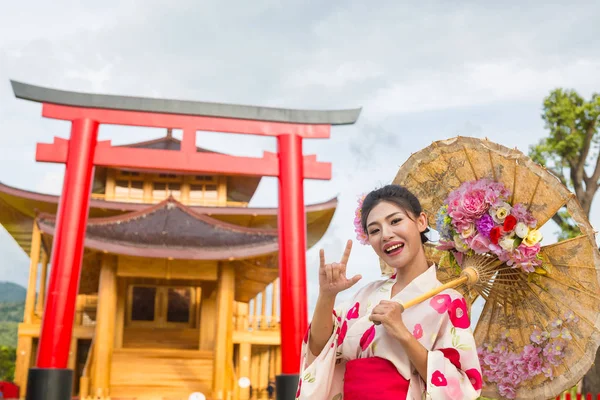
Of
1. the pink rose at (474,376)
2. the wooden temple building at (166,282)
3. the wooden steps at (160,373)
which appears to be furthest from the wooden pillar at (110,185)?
the pink rose at (474,376)

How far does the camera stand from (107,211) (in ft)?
55.8

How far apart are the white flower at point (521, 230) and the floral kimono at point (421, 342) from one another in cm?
64

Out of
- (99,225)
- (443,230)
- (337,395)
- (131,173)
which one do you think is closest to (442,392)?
(337,395)

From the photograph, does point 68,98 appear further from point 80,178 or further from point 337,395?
point 337,395

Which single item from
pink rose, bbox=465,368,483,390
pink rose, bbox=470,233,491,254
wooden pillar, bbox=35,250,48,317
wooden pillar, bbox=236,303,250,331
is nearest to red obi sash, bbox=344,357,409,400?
pink rose, bbox=465,368,483,390

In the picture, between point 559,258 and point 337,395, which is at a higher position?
point 559,258

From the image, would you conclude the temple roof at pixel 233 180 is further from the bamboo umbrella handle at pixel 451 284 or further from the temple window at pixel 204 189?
the bamboo umbrella handle at pixel 451 284

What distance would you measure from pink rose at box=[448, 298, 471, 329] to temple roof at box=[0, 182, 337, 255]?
13.4 m

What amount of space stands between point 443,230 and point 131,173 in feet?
52.8

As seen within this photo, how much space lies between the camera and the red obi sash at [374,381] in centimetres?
237

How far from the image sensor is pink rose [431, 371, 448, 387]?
2.29m

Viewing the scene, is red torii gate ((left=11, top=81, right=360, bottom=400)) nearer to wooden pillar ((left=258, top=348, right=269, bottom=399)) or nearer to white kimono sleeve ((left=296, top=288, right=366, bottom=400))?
white kimono sleeve ((left=296, top=288, right=366, bottom=400))

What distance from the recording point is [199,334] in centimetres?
1595

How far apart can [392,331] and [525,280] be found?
3.96 feet
